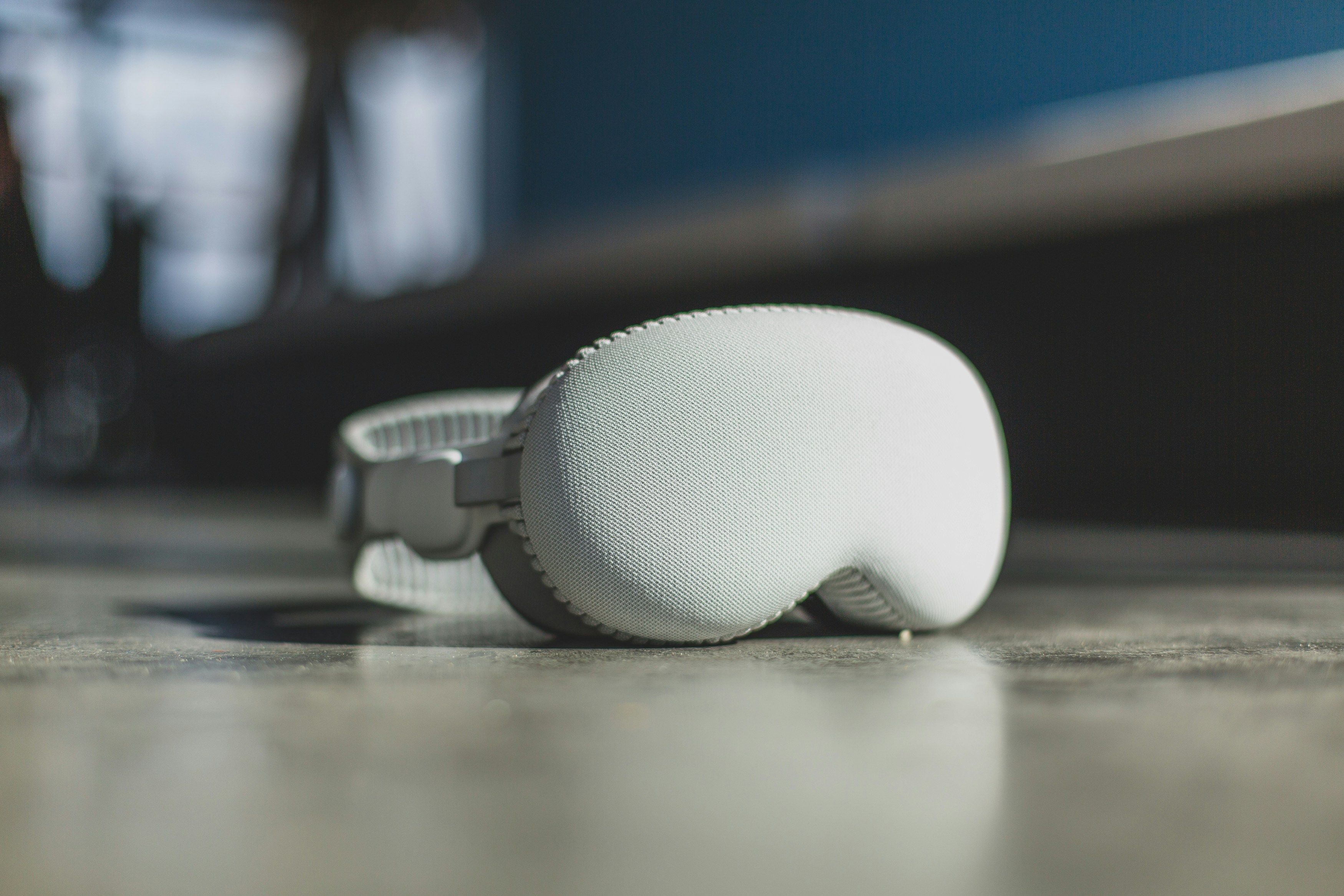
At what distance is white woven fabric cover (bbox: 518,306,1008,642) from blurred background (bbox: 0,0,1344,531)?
4.52ft

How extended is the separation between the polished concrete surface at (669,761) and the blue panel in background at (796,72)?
2.45m

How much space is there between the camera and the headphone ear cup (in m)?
0.62

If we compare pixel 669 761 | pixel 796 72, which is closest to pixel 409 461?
pixel 669 761

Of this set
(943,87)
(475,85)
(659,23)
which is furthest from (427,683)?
(475,85)

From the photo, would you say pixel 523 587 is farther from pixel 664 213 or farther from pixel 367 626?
pixel 664 213

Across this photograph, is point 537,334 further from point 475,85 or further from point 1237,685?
point 475,85

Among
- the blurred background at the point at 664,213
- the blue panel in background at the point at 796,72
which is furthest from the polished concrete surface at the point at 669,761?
the blue panel in background at the point at 796,72

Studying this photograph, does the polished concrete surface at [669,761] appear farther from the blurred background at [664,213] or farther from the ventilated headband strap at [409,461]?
the blurred background at [664,213]

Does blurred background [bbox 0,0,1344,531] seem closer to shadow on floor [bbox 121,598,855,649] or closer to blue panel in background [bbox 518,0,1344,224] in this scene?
blue panel in background [bbox 518,0,1344,224]

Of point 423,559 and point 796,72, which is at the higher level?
point 796,72

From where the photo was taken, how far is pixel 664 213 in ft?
10.4

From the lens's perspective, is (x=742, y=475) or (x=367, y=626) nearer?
(x=742, y=475)

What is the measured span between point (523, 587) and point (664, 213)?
2.63 m

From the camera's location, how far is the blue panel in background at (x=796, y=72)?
390cm
